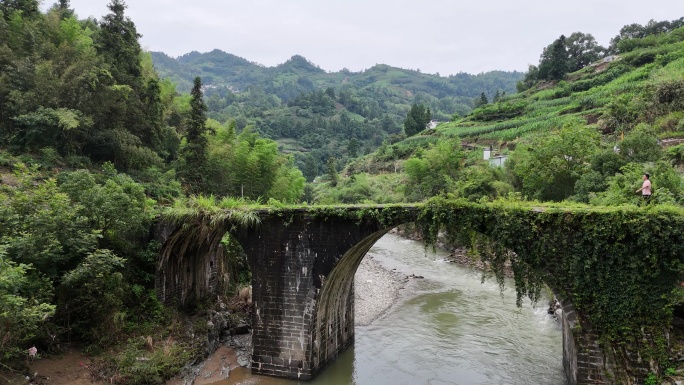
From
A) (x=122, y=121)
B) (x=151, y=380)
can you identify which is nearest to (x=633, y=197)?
(x=151, y=380)

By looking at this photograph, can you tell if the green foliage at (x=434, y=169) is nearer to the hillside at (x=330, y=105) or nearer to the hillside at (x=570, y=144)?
the hillside at (x=570, y=144)

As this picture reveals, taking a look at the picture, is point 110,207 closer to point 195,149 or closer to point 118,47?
point 195,149

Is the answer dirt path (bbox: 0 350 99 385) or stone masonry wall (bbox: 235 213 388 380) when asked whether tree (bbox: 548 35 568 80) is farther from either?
dirt path (bbox: 0 350 99 385)

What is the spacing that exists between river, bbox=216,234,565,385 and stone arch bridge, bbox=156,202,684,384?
0.66 meters

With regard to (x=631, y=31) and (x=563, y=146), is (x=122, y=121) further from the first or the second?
(x=631, y=31)

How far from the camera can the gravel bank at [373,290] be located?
1755 centimetres

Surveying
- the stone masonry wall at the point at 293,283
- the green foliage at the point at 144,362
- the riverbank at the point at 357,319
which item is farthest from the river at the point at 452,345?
the green foliage at the point at 144,362

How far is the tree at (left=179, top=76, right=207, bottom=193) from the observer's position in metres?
21.4

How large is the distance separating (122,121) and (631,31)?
7625 cm

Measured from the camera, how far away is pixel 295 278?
11508mm

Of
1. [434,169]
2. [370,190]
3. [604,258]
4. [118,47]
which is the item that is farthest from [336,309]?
[370,190]

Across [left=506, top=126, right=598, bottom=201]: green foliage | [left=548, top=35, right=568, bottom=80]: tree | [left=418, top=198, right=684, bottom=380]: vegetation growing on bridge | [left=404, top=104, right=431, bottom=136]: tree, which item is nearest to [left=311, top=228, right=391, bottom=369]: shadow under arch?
[left=418, top=198, right=684, bottom=380]: vegetation growing on bridge

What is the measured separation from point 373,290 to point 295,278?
10184 millimetres

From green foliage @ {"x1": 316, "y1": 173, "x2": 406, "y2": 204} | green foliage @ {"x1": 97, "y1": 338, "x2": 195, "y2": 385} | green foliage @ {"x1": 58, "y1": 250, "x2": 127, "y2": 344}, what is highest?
green foliage @ {"x1": 316, "y1": 173, "x2": 406, "y2": 204}
